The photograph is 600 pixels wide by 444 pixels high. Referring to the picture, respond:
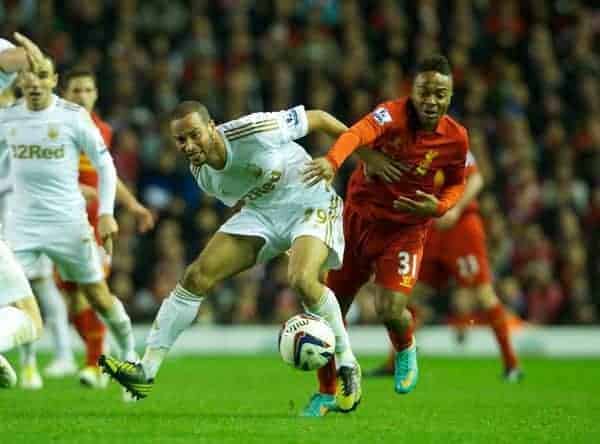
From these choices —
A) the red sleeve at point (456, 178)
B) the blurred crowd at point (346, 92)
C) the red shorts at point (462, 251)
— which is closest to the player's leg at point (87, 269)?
the red sleeve at point (456, 178)

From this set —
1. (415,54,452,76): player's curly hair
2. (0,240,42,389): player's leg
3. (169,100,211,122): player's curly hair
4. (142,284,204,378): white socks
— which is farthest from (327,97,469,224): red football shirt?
(0,240,42,389): player's leg

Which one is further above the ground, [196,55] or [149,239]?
[196,55]

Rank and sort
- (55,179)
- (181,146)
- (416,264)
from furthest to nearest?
(55,179) → (416,264) → (181,146)

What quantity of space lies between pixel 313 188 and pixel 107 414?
1920 millimetres

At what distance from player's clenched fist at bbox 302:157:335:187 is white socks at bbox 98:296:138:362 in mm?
2897

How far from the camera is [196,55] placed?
19.5m

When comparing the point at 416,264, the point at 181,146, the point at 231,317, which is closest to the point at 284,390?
the point at 416,264

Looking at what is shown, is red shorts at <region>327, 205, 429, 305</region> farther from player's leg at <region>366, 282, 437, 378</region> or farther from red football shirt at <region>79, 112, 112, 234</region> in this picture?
player's leg at <region>366, 282, 437, 378</region>

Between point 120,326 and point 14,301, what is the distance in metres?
2.57

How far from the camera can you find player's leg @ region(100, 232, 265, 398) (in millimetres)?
8539

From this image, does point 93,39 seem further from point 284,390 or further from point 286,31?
point 284,390

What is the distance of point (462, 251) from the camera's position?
12727mm

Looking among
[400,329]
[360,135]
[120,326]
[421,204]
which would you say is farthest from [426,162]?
[120,326]

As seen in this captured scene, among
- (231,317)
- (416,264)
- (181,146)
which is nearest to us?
(181,146)
